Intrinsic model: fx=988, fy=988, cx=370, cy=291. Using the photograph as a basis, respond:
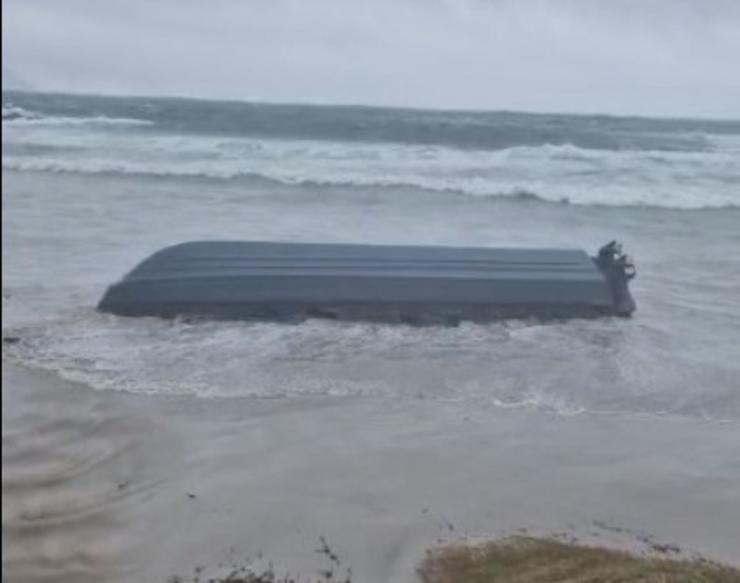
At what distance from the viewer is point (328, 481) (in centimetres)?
546

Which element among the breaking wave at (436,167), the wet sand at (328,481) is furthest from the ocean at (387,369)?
the breaking wave at (436,167)

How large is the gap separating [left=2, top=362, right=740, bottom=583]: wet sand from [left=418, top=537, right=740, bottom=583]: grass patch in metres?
0.16

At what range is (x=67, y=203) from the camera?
17.7 m

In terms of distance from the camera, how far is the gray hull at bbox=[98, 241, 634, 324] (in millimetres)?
9094

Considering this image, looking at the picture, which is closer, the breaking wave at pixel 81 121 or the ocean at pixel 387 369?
the ocean at pixel 387 369

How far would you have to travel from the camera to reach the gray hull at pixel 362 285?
9094 millimetres

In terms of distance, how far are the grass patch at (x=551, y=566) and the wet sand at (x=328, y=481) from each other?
6.2 inches

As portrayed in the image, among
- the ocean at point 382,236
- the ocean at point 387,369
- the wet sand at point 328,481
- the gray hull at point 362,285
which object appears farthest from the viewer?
the gray hull at point 362,285

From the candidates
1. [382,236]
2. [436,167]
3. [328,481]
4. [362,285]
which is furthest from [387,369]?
[436,167]

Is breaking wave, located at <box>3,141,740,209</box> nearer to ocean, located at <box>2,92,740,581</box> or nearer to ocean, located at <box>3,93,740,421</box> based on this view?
ocean, located at <box>3,93,740,421</box>

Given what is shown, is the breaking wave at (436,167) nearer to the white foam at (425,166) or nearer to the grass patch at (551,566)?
the white foam at (425,166)

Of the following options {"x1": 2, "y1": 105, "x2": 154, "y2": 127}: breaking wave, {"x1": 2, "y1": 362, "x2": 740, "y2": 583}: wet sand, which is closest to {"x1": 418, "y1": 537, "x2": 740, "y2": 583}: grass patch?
{"x1": 2, "y1": 362, "x2": 740, "y2": 583}: wet sand

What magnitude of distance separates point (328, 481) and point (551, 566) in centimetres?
142

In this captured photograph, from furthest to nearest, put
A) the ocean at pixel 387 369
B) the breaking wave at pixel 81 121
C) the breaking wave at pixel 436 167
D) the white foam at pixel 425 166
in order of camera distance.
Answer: the breaking wave at pixel 81 121
the white foam at pixel 425 166
the breaking wave at pixel 436 167
the ocean at pixel 387 369
